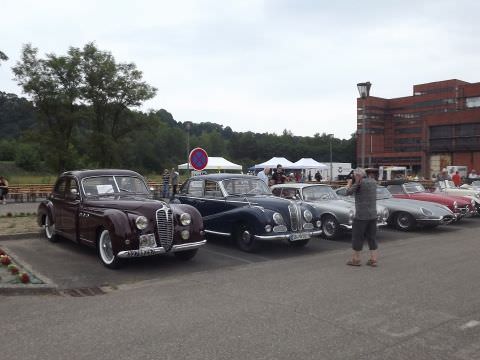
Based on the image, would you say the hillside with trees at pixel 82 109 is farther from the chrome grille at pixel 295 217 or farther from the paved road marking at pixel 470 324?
the paved road marking at pixel 470 324

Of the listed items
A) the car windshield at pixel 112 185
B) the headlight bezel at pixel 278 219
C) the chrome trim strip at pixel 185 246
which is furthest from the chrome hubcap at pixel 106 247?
the headlight bezel at pixel 278 219

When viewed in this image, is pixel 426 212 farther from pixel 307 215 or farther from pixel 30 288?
pixel 30 288

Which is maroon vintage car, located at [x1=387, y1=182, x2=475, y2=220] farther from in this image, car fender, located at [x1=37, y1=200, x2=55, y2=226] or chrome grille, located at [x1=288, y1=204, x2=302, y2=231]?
car fender, located at [x1=37, y1=200, x2=55, y2=226]

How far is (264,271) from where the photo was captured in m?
8.03

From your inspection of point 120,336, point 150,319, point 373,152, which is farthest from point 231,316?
point 373,152

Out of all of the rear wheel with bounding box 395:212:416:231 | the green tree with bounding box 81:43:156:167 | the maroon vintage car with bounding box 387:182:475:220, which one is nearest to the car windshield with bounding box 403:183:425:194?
the maroon vintage car with bounding box 387:182:475:220

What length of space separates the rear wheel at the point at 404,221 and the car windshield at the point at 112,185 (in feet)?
26.8

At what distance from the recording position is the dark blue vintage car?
31.5 ft

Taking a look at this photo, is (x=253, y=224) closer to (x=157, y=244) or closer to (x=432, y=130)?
(x=157, y=244)

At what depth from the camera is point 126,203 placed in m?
8.23

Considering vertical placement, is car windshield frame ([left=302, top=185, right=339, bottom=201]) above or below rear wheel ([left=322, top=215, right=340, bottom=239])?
above

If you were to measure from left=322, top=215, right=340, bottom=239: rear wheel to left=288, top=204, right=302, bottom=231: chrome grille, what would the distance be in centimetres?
235

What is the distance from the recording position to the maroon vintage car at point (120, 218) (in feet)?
25.3

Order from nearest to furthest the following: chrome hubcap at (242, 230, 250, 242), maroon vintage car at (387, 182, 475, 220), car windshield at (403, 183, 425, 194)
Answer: chrome hubcap at (242, 230, 250, 242) → maroon vintage car at (387, 182, 475, 220) → car windshield at (403, 183, 425, 194)
